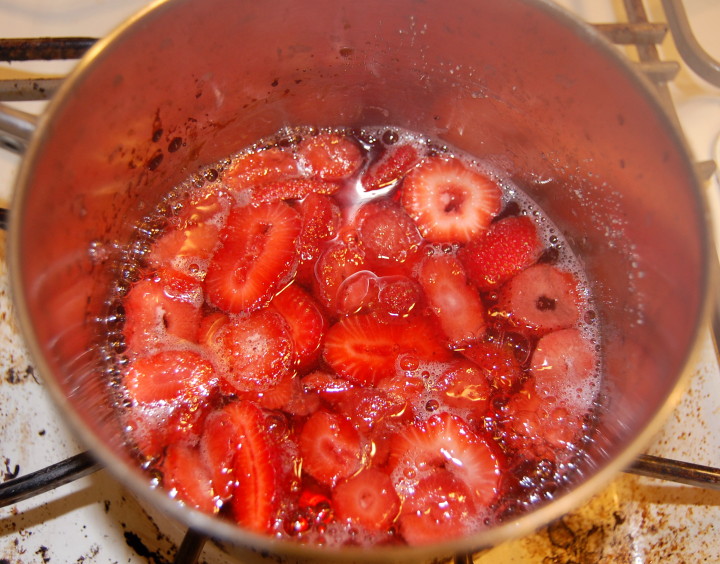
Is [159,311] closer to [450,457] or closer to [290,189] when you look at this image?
[290,189]

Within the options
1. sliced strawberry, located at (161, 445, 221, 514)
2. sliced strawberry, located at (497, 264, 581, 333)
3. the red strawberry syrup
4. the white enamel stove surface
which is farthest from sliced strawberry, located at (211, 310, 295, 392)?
sliced strawberry, located at (497, 264, 581, 333)

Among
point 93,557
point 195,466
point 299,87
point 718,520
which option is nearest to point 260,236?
point 299,87

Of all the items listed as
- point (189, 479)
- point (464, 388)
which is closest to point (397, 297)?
point (464, 388)

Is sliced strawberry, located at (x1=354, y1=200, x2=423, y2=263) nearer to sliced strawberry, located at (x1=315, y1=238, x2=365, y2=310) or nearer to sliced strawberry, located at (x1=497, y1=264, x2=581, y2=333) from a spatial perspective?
sliced strawberry, located at (x1=315, y1=238, x2=365, y2=310)

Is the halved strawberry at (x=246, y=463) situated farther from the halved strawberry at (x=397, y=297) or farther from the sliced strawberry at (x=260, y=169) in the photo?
the sliced strawberry at (x=260, y=169)

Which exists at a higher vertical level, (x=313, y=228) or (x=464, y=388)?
(x=313, y=228)

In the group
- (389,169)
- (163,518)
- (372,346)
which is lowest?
(163,518)
